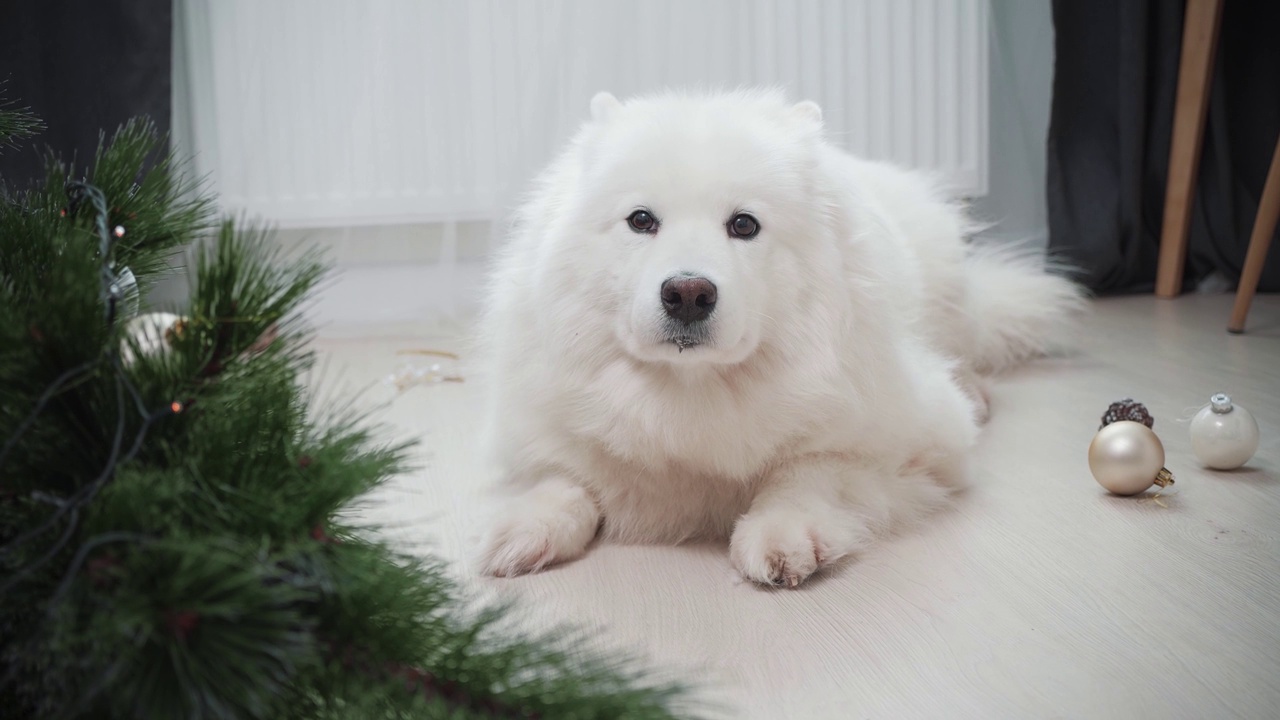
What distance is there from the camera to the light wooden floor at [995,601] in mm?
1261

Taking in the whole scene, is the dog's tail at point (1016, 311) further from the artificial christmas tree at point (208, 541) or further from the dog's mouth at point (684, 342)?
the artificial christmas tree at point (208, 541)

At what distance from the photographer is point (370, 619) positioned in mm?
846

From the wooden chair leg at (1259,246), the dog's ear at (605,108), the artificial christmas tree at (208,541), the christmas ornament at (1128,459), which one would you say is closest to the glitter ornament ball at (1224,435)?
the christmas ornament at (1128,459)

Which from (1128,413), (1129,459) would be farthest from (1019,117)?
(1129,459)

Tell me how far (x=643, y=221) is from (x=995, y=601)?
0.81 meters

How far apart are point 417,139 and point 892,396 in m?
2.91

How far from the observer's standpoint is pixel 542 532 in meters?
1.74

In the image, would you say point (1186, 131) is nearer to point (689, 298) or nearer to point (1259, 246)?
point (1259, 246)

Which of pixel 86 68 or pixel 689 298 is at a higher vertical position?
pixel 86 68

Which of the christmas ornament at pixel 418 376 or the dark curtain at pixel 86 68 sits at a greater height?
the dark curtain at pixel 86 68

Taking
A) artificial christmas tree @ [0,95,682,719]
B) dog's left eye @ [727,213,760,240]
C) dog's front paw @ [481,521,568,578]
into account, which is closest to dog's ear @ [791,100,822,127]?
dog's left eye @ [727,213,760,240]

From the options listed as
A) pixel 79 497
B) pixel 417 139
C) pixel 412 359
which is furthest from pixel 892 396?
pixel 417 139

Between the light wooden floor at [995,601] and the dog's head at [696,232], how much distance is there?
403 millimetres

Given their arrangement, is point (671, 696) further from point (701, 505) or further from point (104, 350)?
point (701, 505)
